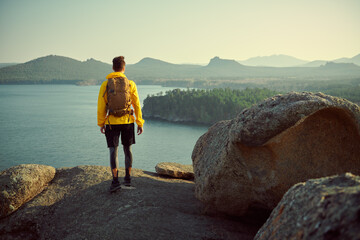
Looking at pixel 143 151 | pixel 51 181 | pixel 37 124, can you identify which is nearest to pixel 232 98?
pixel 143 151

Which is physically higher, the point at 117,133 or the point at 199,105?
the point at 117,133

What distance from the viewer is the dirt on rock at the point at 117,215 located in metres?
5.20

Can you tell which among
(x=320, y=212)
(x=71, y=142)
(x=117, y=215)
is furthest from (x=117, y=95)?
(x=71, y=142)

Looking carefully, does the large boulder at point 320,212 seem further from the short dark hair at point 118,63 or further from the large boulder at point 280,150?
the short dark hair at point 118,63

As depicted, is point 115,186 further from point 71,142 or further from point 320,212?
point 71,142

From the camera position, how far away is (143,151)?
146ft

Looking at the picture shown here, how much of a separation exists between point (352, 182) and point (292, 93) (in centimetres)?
259

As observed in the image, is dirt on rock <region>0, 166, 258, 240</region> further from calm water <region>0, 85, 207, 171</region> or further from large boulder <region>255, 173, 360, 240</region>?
calm water <region>0, 85, 207, 171</region>

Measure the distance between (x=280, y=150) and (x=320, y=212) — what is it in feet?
9.00

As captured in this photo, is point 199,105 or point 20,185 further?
point 199,105

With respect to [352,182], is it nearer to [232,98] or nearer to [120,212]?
[120,212]

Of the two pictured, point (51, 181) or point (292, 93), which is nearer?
point (292, 93)

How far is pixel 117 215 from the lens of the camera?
5688mm

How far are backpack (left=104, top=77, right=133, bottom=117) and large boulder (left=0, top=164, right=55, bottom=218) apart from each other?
2781 mm
